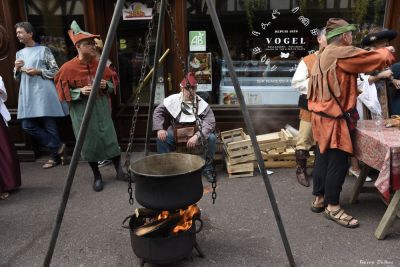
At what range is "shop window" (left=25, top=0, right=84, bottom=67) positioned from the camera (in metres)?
5.50

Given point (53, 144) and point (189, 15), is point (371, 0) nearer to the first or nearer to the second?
point (189, 15)

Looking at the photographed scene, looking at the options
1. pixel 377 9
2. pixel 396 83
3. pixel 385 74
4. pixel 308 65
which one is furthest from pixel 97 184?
pixel 377 9

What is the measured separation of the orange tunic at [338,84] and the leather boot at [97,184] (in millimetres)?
2773

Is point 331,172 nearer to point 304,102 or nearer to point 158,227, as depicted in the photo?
point 304,102

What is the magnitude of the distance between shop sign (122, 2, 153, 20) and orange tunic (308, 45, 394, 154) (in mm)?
3008

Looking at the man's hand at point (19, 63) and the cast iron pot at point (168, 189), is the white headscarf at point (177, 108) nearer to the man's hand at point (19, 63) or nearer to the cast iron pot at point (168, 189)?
the cast iron pot at point (168, 189)

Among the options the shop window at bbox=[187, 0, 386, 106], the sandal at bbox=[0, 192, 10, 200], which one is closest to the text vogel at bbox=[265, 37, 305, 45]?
the shop window at bbox=[187, 0, 386, 106]

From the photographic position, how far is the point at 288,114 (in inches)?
220

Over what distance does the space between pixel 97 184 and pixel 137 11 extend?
2714mm

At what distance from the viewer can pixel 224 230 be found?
140 inches

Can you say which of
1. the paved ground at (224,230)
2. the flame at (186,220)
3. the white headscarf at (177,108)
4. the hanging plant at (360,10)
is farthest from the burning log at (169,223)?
the hanging plant at (360,10)

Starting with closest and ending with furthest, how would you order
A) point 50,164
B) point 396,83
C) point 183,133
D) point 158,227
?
1. point 158,227
2. point 396,83
3. point 183,133
4. point 50,164

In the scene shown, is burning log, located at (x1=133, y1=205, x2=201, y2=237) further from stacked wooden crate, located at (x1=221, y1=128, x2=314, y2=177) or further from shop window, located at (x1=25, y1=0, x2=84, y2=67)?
shop window, located at (x1=25, y1=0, x2=84, y2=67)

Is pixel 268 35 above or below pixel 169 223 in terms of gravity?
above
